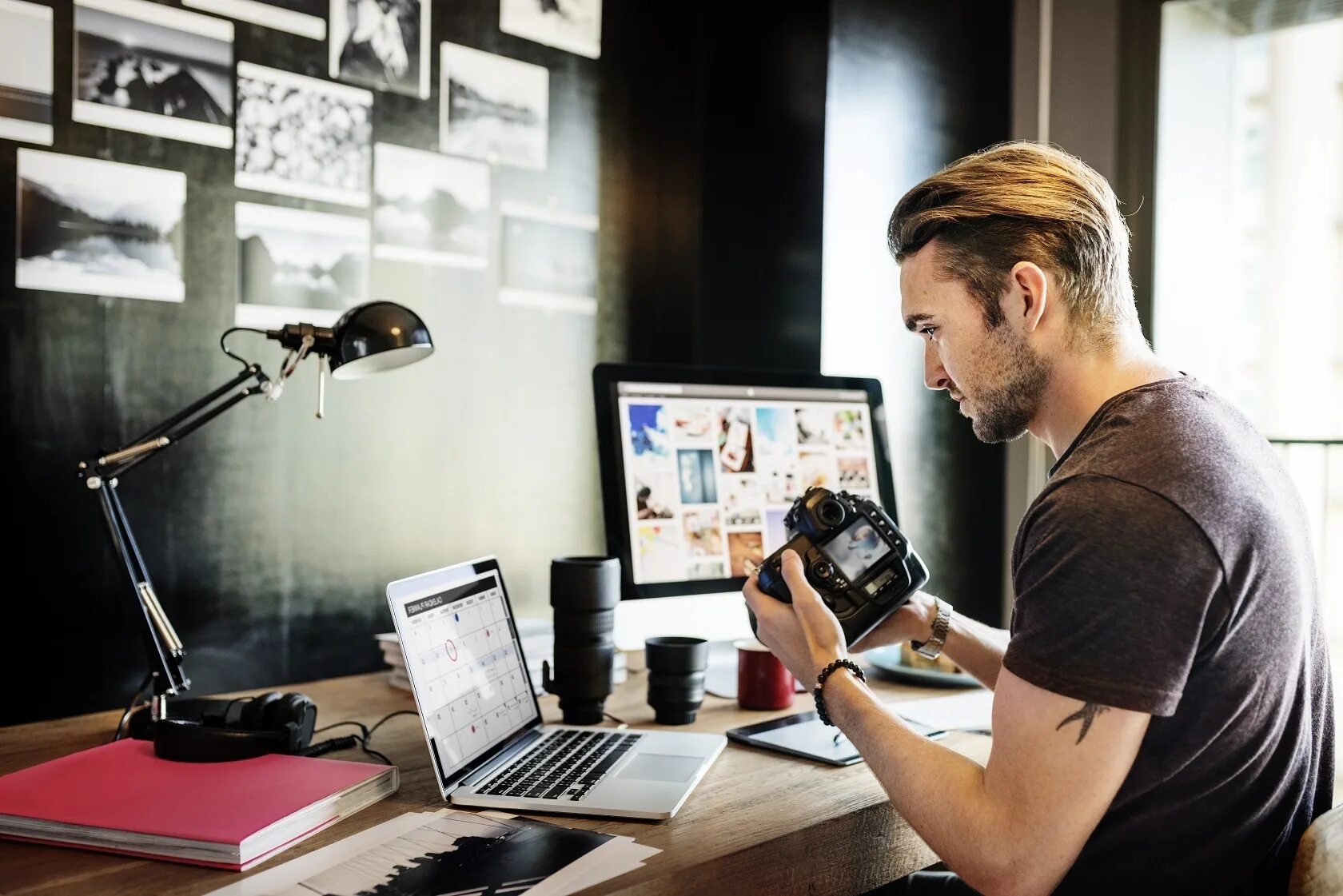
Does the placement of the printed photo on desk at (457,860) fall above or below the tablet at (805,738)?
above

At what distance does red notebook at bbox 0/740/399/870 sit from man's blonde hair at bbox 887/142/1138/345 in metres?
0.81

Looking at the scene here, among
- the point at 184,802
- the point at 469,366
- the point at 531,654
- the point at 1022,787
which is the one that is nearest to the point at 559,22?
the point at 469,366

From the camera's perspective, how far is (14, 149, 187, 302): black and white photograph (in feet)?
4.64

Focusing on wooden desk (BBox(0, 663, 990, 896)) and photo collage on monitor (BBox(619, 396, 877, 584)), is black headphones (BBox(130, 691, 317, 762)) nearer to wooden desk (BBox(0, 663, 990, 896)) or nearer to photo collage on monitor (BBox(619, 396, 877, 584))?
wooden desk (BBox(0, 663, 990, 896))

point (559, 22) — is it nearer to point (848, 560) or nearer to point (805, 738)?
point (848, 560)

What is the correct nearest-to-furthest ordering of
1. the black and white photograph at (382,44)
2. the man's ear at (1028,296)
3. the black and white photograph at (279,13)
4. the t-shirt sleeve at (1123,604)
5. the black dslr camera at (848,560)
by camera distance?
the t-shirt sleeve at (1123,604)
the man's ear at (1028,296)
the black dslr camera at (848,560)
the black and white photograph at (279,13)
the black and white photograph at (382,44)

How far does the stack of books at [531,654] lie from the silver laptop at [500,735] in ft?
0.78

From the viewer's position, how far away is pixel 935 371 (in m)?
1.29

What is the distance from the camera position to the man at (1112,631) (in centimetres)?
88

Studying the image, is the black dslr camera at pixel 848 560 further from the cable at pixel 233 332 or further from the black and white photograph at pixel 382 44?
the black and white photograph at pixel 382 44

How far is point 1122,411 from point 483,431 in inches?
44.6

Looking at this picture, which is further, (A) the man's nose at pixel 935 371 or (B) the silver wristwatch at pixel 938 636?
(B) the silver wristwatch at pixel 938 636

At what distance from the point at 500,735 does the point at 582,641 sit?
19cm

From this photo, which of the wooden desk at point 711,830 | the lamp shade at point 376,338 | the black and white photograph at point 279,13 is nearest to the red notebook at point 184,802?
the wooden desk at point 711,830
